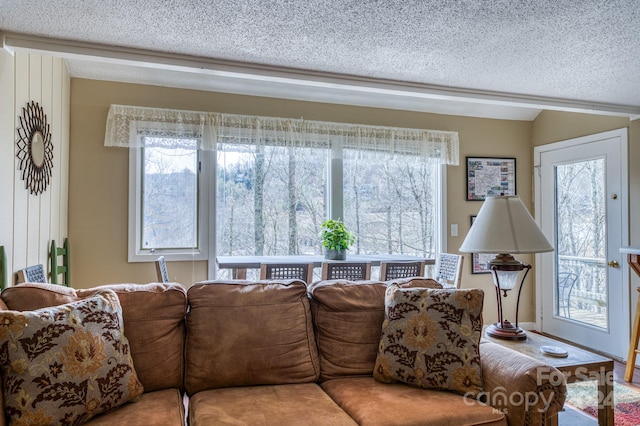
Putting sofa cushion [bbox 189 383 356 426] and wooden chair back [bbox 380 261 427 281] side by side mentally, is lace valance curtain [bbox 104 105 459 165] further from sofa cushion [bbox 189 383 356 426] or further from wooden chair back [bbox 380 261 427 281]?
sofa cushion [bbox 189 383 356 426]

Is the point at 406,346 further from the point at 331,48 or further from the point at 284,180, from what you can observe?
the point at 284,180

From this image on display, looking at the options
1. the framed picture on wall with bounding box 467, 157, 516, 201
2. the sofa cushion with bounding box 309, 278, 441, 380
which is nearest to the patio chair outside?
the framed picture on wall with bounding box 467, 157, 516, 201

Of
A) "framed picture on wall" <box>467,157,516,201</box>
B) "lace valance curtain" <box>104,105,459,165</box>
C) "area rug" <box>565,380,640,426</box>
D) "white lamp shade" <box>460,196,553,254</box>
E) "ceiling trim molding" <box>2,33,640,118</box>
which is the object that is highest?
"ceiling trim molding" <box>2,33,640,118</box>

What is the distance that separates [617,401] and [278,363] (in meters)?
2.51

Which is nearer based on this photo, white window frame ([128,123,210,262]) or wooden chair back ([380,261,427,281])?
wooden chair back ([380,261,427,281])

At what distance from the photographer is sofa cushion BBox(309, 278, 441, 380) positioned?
7.13ft

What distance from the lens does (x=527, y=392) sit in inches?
70.1

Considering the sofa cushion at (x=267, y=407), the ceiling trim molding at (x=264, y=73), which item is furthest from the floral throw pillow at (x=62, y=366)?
the ceiling trim molding at (x=264, y=73)

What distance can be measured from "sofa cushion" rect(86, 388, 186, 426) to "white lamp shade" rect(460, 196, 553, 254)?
1561mm

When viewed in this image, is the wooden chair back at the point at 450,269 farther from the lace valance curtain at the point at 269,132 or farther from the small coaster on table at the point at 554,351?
the small coaster on table at the point at 554,351

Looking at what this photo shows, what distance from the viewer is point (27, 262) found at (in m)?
2.72

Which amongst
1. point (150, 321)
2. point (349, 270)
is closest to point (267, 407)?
point (150, 321)

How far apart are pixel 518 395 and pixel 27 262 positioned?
2.78m

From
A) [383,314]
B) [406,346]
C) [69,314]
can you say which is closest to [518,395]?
[406,346]
